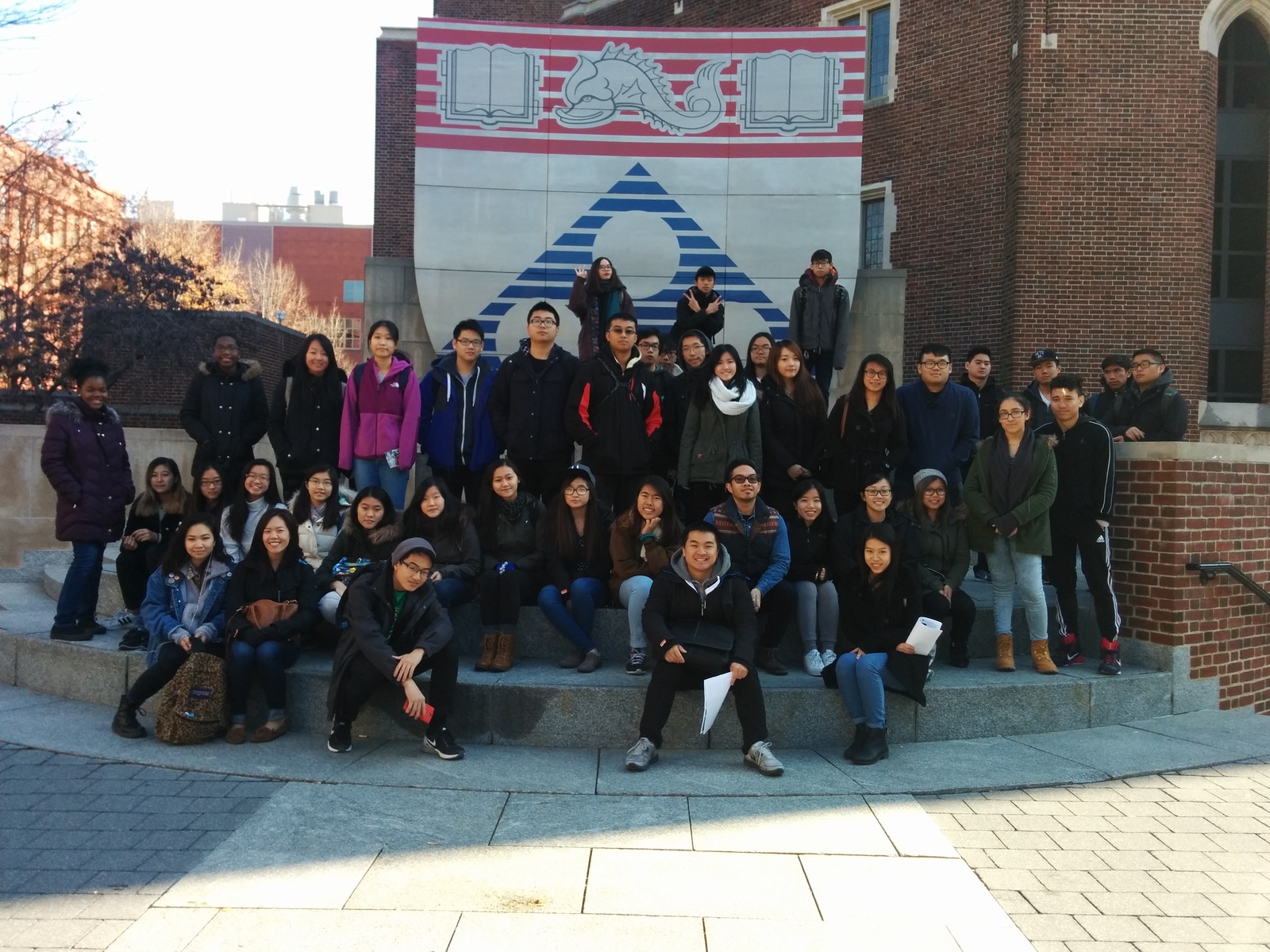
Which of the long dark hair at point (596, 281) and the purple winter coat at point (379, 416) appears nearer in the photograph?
the purple winter coat at point (379, 416)

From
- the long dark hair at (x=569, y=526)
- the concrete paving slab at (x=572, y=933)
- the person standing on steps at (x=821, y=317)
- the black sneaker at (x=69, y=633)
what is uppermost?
the person standing on steps at (x=821, y=317)

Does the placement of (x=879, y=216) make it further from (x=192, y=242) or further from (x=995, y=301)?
(x=192, y=242)

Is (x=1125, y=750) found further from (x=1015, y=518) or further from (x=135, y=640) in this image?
(x=135, y=640)

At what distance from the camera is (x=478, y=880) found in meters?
4.20

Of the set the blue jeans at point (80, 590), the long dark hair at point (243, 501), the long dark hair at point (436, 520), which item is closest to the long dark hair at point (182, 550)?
the long dark hair at point (243, 501)

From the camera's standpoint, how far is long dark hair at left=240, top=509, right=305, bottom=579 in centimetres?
632

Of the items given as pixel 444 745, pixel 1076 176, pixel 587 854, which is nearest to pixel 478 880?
pixel 587 854

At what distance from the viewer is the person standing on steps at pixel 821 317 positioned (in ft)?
30.9

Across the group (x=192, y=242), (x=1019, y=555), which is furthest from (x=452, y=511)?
(x=192, y=242)

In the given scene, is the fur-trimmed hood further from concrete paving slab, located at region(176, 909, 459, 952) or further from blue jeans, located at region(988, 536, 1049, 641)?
blue jeans, located at region(988, 536, 1049, 641)

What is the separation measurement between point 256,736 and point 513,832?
2080 millimetres

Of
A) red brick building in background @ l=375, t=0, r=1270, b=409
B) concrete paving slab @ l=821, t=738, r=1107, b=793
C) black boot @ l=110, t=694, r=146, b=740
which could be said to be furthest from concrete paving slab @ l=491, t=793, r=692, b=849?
red brick building in background @ l=375, t=0, r=1270, b=409

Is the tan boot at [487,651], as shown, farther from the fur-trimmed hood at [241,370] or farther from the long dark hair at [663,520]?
the fur-trimmed hood at [241,370]

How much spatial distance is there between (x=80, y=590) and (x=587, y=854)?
4.60 metres
